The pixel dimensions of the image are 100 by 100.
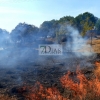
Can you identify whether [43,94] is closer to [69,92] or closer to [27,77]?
[69,92]

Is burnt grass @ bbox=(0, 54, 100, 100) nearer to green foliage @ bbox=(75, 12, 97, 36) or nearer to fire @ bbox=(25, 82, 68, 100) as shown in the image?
fire @ bbox=(25, 82, 68, 100)

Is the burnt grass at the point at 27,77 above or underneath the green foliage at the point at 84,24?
underneath

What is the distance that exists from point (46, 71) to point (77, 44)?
1473 centimetres

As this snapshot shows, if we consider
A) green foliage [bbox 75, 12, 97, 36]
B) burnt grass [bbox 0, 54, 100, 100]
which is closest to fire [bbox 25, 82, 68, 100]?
burnt grass [bbox 0, 54, 100, 100]

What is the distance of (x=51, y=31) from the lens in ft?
119

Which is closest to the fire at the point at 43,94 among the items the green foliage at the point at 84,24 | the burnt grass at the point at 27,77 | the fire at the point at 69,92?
the fire at the point at 69,92

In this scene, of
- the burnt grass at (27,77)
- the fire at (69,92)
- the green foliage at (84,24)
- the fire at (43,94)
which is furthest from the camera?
the green foliage at (84,24)

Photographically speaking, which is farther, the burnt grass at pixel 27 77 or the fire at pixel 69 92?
the burnt grass at pixel 27 77

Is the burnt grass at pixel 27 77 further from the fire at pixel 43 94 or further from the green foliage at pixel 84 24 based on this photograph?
the green foliage at pixel 84 24

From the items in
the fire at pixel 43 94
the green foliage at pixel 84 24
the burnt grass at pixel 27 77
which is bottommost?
the fire at pixel 43 94

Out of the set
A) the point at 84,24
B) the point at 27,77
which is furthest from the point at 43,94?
the point at 84,24

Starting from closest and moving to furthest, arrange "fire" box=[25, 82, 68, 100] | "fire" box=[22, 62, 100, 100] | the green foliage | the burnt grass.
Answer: "fire" box=[22, 62, 100, 100]
"fire" box=[25, 82, 68, 100]
the burnt grass
the green foliage

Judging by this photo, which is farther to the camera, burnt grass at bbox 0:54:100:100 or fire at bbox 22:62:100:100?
burnt grass at bbox 0:54:100:100

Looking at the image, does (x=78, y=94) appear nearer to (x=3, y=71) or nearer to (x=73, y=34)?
(x=3, y=71)
